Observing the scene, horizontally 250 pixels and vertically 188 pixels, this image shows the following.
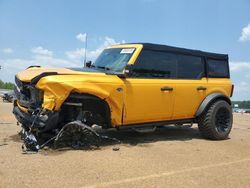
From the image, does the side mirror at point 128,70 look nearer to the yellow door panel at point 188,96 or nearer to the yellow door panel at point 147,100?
the yellow door panel at point 147,100

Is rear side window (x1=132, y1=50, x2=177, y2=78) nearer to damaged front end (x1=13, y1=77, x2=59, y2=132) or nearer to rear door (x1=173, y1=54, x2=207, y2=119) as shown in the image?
rear door (x1=173, y1=54, x2=207, y2=119)

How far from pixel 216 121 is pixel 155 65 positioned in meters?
2.02

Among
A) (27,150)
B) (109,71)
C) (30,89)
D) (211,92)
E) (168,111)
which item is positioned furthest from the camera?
(211,92)

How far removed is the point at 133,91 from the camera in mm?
6969

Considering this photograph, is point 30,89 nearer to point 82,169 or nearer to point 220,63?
point 82,169

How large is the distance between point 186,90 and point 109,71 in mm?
Answer: 1792

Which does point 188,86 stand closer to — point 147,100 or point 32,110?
point 147,100

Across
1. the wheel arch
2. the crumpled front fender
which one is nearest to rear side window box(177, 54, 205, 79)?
the crumpled front fender

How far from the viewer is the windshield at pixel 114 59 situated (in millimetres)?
7258

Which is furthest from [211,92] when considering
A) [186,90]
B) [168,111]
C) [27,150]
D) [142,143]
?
[27,150]

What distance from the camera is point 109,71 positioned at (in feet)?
23.5

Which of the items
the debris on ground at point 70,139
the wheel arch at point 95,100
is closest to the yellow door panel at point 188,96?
the wheel arch at point 95,100

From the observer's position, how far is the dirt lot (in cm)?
462

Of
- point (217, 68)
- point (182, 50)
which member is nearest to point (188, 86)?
point (182, 50)
